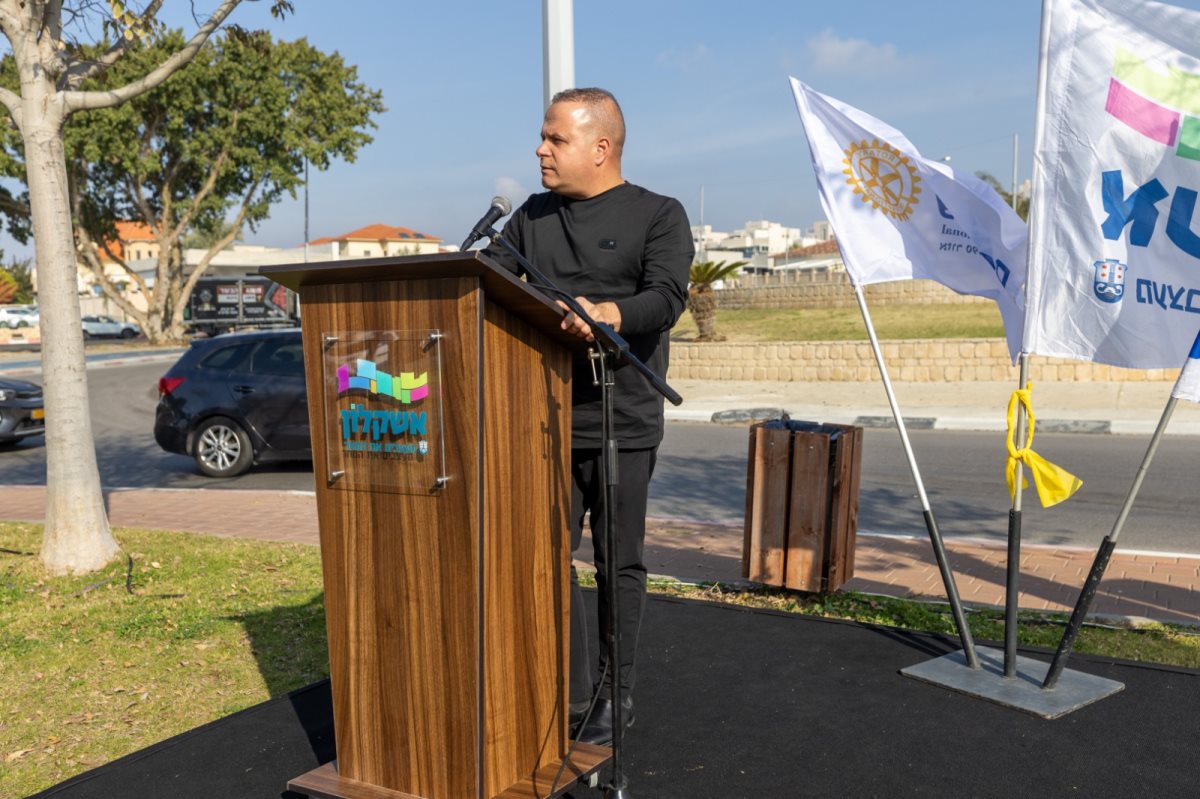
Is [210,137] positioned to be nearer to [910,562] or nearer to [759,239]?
[910,562]

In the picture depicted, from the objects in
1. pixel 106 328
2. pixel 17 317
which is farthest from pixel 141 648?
pixel 17 317

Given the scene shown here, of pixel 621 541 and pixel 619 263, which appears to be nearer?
pixel 619 263

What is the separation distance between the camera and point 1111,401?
15.5 meters

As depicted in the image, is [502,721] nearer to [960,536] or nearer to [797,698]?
[797,698]

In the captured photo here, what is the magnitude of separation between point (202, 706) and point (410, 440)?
2.10 m

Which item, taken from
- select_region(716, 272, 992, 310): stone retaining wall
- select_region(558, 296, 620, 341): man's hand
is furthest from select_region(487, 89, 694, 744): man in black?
select_region(716, 272, 992, 310): stone retaining wall

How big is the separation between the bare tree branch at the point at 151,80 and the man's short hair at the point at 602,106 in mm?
3572

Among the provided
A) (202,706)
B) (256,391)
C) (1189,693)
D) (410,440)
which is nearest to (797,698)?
(1189,693)

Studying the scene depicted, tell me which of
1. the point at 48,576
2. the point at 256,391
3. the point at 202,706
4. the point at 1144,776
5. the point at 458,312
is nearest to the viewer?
the point at 458,312

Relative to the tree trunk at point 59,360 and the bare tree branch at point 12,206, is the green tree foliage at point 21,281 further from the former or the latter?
the tree trunk at point 59,360

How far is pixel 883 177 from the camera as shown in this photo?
4473 millimetres

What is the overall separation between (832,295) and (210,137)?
2192 centimetres

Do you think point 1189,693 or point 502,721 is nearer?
point 502,721

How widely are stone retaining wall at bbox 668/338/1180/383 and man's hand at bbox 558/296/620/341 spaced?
49.9 feet
